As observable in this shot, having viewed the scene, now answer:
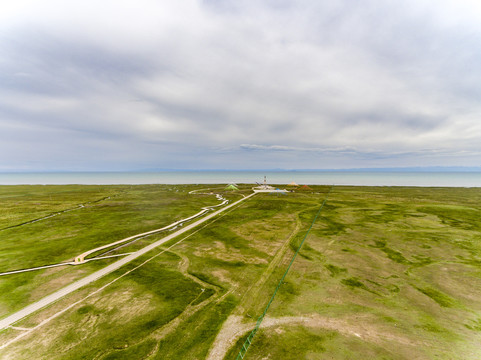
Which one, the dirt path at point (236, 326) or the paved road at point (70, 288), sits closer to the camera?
the dirt path at point (236, 326)

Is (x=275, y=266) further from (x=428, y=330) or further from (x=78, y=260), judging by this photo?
(x=78, y=260)

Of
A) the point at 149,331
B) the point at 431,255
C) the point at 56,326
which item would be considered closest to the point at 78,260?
the point at 56,326

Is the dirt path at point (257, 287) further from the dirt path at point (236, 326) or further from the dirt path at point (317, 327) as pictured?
the dirt path at point (317, 327)

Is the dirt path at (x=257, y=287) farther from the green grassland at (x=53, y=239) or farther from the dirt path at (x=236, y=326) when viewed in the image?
the green grassland at (x=53, y=239)

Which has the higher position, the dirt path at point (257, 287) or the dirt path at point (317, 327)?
the dirt path at point (257, 287)

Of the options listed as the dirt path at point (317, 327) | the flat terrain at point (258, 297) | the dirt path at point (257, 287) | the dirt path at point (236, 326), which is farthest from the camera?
the dirt path at point (257, 287)

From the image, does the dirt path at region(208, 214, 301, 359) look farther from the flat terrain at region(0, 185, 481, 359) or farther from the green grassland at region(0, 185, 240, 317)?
the green grassland at region(0, 185, 240, 317)

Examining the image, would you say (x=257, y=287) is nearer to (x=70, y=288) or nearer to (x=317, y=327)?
(x=317, y=327)

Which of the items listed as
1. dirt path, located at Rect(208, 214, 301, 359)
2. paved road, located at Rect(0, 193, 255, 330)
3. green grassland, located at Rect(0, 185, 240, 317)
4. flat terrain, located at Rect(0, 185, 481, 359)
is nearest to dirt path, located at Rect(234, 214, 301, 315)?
dirt path, located at Rect(208, 214, 301, 359)

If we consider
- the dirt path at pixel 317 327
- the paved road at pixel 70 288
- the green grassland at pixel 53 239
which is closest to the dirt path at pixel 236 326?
the dirt path at pixel 317 327

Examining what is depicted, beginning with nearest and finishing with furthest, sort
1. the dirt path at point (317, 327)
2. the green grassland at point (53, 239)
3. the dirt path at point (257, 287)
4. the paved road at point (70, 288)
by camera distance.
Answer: the dirt path at point (317, 327) → the paved road at point (70, 288) → the dirt path at point (257, 287) → the green grassland at point (53, 239)
